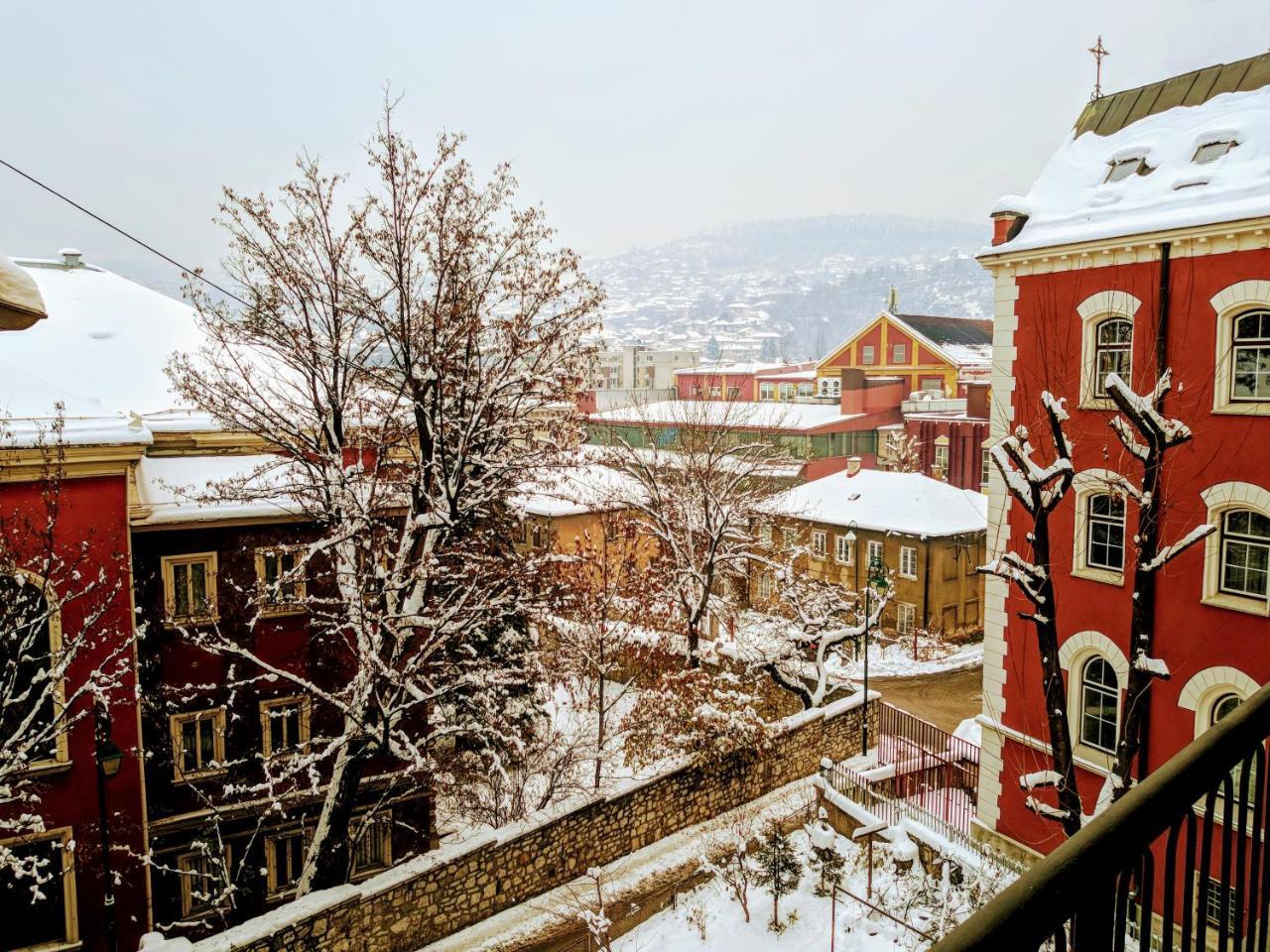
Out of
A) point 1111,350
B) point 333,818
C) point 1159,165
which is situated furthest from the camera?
point 333,818

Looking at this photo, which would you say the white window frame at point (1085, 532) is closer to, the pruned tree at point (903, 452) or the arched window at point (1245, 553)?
the arched window at point (1245, 553)

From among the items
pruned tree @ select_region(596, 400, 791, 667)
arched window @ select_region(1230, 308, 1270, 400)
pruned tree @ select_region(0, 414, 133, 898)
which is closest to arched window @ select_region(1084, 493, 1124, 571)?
arched window @ select_region(1230, 308, 1270, 400)

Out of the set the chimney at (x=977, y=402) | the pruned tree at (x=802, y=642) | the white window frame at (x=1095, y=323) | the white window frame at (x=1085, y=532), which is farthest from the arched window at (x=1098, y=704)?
the chimney at (x=977, y=402)

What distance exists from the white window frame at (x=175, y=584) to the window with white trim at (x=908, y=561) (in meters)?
25.2

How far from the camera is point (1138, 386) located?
12539 millimetres

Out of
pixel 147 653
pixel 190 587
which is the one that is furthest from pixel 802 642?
pixel 147 653

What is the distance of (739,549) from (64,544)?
17.2 metres

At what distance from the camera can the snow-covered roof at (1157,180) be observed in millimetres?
11703

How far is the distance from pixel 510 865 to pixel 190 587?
831 centimetres

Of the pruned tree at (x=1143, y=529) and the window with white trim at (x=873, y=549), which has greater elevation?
the pruned tree at (x=1143, y=529)

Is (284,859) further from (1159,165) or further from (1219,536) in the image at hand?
(1159,165)

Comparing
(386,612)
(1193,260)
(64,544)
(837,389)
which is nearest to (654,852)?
(386,612)

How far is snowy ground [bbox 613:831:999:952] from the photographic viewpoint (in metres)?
12.5

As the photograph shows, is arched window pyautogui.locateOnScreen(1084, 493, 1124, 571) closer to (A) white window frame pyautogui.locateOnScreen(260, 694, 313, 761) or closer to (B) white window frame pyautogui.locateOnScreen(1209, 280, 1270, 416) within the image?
(B) white window frame pyautogui.locateOnScreen(1209, 280, 1270, 416)
